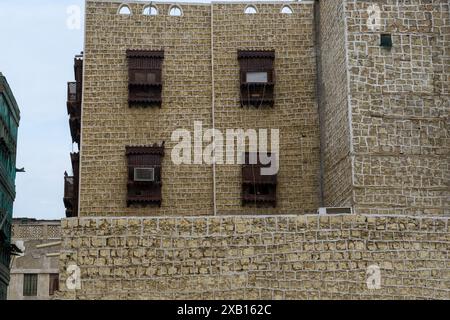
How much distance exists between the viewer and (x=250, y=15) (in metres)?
30.0

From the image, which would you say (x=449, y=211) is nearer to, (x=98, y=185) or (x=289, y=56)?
(x=289, y=56)

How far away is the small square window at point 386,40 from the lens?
26625 mm

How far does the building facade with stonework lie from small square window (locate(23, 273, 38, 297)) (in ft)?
63.6

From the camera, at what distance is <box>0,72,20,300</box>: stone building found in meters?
35.0

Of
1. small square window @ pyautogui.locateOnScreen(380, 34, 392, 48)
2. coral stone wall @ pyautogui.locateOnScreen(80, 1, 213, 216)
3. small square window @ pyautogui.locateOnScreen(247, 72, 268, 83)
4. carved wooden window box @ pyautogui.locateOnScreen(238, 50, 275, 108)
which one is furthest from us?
small square window @ pyautogui.locateOnScreen(247, 72, 268, 83)

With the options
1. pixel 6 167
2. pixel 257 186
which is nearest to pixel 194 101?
pixel 257 186

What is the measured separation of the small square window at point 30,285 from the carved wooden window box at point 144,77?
20.4 metres

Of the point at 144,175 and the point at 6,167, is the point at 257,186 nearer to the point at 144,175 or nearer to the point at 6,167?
the point at 144,175
